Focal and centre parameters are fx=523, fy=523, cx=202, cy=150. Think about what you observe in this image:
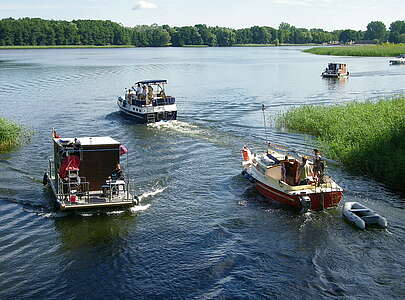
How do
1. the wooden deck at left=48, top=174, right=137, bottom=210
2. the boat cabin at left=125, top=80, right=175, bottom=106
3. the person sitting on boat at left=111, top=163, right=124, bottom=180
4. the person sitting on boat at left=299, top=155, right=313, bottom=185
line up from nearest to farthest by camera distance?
the wooden deck at left=48, top=174, right=137, bottom=210
the person sitting on boat at left=111, top=163, right=124, bottom=180
the person sitting on boat at left=299, top=155, right=313, bottom=185
the boat cabin at left=125, top=80, right=175, bottom=106

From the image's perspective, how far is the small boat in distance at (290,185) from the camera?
71.4 ft

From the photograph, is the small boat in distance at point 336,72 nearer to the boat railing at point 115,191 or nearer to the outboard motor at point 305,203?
the outboard motor at point 305,203

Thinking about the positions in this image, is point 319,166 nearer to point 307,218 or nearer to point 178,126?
point 307,218

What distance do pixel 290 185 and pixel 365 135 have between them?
8613mm

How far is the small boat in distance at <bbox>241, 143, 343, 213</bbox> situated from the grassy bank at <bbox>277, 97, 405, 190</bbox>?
4685mm

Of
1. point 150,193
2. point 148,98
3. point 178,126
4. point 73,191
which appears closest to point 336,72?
point 148,98

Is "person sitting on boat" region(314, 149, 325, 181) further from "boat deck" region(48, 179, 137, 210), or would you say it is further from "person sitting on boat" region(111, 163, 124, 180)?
"person sitting on boat" region(111, 163, 124, 180)

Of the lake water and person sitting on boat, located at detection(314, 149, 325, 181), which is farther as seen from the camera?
person sitting on boat, located at detection(314, 149, 325, 181)

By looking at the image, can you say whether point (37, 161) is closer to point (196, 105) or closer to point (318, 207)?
point (318, 207)

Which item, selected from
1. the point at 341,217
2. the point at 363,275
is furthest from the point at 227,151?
the point at 363,275

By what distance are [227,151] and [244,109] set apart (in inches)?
679

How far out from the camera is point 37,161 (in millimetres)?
30547

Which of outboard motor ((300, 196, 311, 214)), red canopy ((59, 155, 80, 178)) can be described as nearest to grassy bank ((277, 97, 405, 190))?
outboard motor ((300, 196, 311, 214))

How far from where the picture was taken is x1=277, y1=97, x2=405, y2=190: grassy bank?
2586 cm
